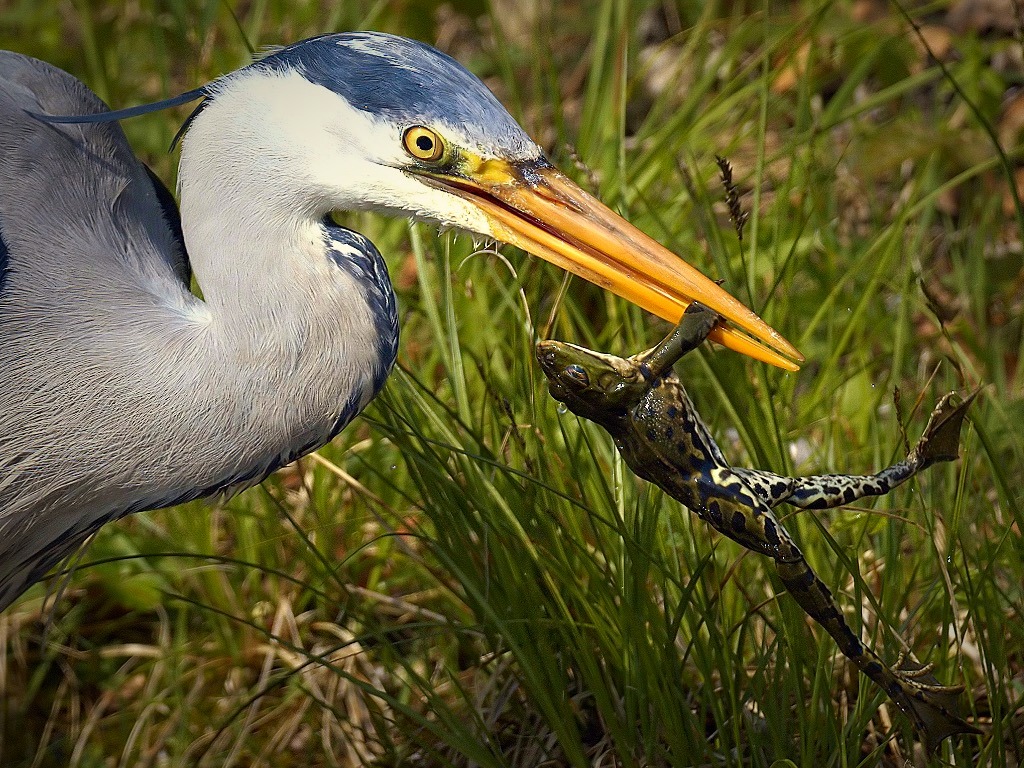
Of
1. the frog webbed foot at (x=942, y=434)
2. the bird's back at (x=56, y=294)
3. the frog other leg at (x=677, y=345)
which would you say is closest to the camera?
the frog other leg at (x=677, y=345)

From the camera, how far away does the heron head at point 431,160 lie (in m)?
1.24

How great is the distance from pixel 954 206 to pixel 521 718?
1793 millimetres

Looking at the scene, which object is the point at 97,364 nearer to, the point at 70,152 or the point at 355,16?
the point at 70,152

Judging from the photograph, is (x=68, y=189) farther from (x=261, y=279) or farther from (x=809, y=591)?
(x=809, y=591)

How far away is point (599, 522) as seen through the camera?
162 cm

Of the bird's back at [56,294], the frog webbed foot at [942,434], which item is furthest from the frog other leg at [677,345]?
the bird's back at [56,294]

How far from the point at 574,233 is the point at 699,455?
31 centimetres

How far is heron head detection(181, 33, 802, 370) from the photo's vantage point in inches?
48.8

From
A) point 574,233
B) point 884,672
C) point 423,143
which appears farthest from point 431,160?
point 884,672

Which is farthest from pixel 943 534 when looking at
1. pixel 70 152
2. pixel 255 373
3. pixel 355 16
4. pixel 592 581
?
pixel 355 16

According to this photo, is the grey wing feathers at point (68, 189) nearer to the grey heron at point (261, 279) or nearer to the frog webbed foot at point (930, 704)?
the grey heron at point (261, 279)

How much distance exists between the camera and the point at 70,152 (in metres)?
1.52

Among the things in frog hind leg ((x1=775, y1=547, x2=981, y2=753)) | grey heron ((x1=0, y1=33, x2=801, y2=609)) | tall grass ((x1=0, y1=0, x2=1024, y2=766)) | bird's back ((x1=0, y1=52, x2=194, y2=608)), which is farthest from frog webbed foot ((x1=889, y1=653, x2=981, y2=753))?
bird's back ((x1=0, y1=52, x2=194, y2=608))

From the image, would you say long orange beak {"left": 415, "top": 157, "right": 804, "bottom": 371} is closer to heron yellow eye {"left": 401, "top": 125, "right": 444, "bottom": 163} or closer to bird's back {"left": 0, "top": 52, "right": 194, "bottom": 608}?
heron yellow eye {"left": 401, "top": 125, "right": 444, "bottom": 163}
